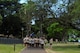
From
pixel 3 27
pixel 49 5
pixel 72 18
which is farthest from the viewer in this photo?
pixel 3 27

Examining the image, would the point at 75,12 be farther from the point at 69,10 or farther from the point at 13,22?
the point at 13,22

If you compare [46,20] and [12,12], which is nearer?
[46,20]

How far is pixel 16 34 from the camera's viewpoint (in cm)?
9238

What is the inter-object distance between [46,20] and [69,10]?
17.5ft

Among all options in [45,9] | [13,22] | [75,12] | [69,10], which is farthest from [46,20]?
[13,22]

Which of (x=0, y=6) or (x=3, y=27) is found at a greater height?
(x=0, y=6)

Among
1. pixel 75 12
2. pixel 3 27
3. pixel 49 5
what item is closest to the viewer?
pixel 75 12

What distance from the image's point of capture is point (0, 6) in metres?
92.0

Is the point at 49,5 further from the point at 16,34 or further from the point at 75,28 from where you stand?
the point at 16,34

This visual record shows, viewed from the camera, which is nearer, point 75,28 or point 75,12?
point 75,12

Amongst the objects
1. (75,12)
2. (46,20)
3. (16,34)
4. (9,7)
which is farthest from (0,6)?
(75,12)

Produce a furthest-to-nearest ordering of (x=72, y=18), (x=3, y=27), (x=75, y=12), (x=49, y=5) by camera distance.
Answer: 1. (x=3, y=27)
2. (x=49, y=5)
3. (x=72, y=18)
4. (x=75, y=12)

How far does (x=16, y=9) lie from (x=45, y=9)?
46.7 metres

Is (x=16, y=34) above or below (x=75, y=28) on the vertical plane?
below
